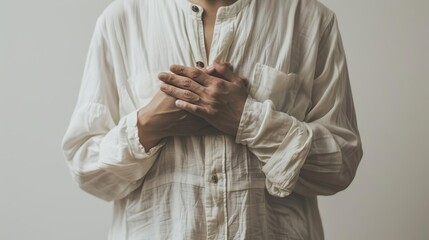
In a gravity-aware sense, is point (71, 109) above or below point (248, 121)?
below

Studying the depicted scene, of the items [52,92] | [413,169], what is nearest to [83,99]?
[52,92]

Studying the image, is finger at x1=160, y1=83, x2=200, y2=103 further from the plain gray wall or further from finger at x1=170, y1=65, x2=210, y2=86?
the plain gray wall

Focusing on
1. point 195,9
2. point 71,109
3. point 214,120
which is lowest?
point 71,109

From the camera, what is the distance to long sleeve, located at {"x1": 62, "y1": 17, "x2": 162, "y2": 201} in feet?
3.93

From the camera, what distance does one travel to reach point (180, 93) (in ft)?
3.90

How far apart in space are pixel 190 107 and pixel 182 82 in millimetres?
40

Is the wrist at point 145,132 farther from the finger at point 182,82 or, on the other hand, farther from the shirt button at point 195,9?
the shirt button at point 195,9

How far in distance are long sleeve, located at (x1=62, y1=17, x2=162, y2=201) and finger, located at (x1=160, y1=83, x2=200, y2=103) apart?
0.21ft

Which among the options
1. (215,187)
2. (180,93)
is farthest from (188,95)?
(215,187)

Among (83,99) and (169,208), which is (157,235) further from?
(83,99)

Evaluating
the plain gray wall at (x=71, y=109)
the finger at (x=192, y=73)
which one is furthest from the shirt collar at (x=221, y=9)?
the plain gray wall at (x=71, y=109)

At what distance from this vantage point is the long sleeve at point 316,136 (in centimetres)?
119

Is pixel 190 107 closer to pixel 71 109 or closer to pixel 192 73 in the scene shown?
pixel 192 73

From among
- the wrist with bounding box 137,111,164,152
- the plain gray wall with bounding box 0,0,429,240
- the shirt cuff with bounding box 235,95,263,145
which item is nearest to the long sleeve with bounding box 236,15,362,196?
the shirt cuff with bounding box 235,95,263,145
